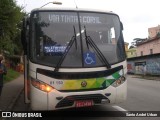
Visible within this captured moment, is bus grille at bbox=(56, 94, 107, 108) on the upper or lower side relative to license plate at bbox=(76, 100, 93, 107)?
upper

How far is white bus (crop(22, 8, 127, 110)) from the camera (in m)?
8.34

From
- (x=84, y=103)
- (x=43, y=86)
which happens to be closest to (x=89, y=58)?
(x=84, y=103)

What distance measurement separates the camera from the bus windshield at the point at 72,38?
8.62m

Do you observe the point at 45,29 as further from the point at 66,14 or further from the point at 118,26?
the point at 118,26

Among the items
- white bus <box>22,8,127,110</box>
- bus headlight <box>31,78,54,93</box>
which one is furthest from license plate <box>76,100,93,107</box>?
bus headlight <box>31,78,54,93</box>

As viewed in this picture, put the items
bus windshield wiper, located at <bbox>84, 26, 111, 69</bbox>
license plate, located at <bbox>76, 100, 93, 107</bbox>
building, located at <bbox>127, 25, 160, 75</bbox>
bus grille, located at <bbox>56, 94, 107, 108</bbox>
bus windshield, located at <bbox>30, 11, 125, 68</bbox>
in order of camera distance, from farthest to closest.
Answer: building, located at <bbox>127, 25, 160, 75</bbox>, bus windshield wiper, located at <bbox>84, 26, 111, 69</bbox>, bus windshield, located at <bbox>30, 11, 125, 68</bbox>, license plate, located at <bbox>76, 100, 93, 107</bbox>, bus grille, located at <bbox>56, 94, 107, 108</bbox>

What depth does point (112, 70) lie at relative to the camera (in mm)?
8836

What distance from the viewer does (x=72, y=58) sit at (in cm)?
862

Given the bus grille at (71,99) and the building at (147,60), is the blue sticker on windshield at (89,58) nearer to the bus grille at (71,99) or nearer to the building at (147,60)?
the bus grille at (71,99)

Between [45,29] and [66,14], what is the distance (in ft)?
2.37

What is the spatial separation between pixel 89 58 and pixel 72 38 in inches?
27.5

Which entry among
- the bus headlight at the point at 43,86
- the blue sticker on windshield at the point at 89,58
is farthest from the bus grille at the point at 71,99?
the blue sticker on windshield at the point at 89,58

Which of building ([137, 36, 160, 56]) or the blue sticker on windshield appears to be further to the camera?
building ([137, 36, 160, 56])

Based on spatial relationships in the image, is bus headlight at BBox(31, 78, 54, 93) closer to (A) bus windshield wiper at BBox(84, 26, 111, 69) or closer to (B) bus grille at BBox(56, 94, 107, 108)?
(B) bus grille at BBox(56, 94, 107, 108)
